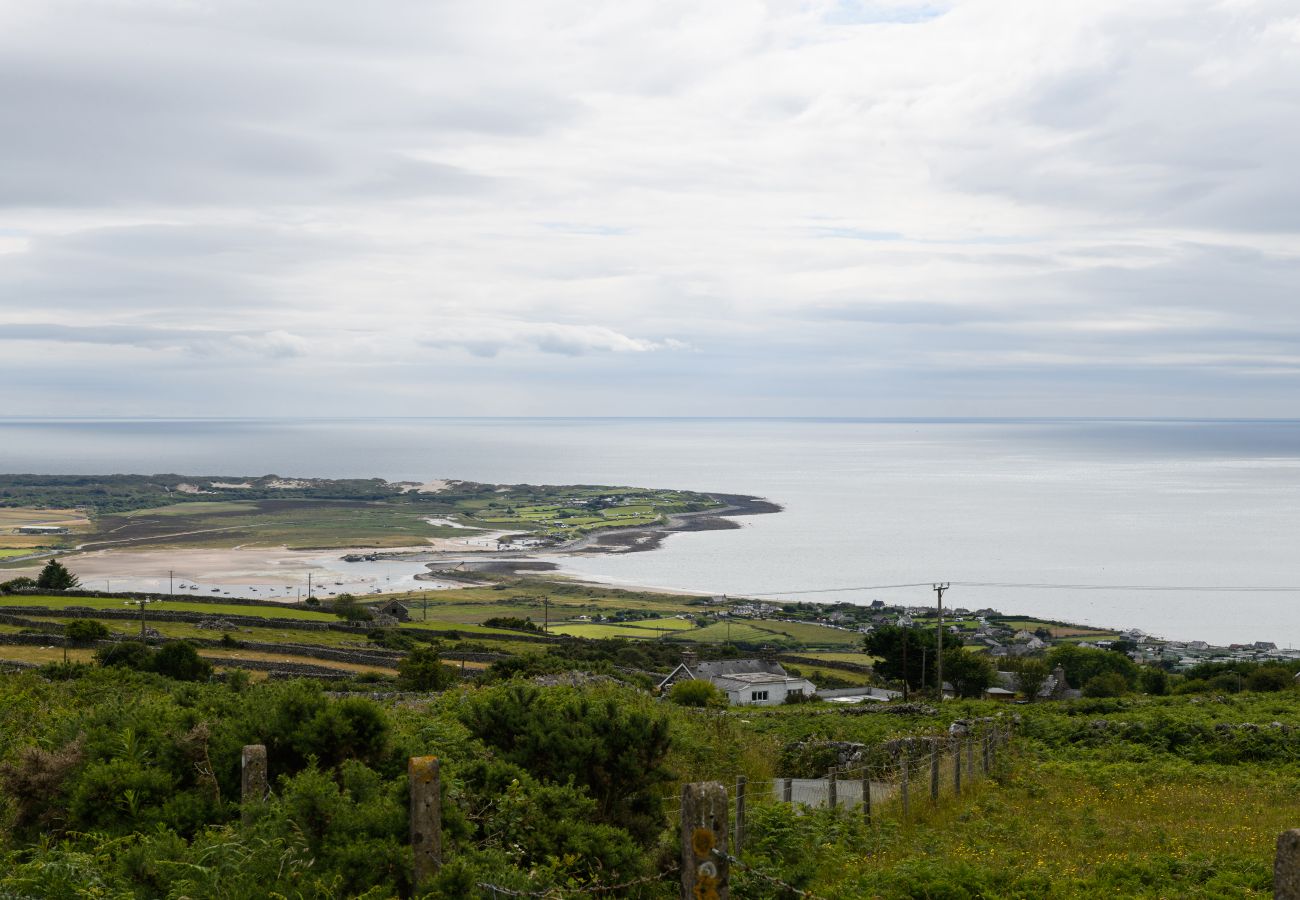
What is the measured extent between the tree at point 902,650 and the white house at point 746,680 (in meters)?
3.92

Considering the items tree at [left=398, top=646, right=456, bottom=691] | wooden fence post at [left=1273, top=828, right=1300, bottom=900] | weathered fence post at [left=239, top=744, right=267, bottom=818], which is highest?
wooden fence post at [left=1273, top=828, right=1300, bottom=900]

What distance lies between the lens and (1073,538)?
119 m

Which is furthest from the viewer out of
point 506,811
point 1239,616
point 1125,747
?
point 1239,616

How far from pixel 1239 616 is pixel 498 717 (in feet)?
264

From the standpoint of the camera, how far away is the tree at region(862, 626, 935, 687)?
159ft

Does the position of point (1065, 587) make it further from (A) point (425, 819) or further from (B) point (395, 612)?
(A) point (425, 819)

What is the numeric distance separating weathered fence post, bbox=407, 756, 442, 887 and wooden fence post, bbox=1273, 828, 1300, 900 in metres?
4.59

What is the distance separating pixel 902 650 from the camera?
49.3m

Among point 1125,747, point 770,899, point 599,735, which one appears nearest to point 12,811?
point 599,735

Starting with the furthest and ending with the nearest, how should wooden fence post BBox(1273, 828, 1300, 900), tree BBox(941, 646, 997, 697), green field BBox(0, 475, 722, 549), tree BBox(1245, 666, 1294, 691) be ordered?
green field BBox(0, 475, 722, 549), tree BBox(941, 646, 997, 697), tree BBox(1245, 666, 1294, 691), wooden fence post BBox(1273, 828, 1300, 900)

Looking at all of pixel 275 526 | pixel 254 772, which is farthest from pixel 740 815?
pixel 275 526

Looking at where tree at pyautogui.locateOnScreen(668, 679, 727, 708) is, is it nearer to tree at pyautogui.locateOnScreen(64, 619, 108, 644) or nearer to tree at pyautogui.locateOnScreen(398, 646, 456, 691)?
tree at pyautogui.locateOnScreen(398, 646, 456, 691)

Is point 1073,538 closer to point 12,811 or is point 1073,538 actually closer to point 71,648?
point 71,648

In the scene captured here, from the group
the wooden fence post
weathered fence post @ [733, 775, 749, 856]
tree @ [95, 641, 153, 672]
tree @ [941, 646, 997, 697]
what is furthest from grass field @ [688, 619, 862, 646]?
the wooden fence post
